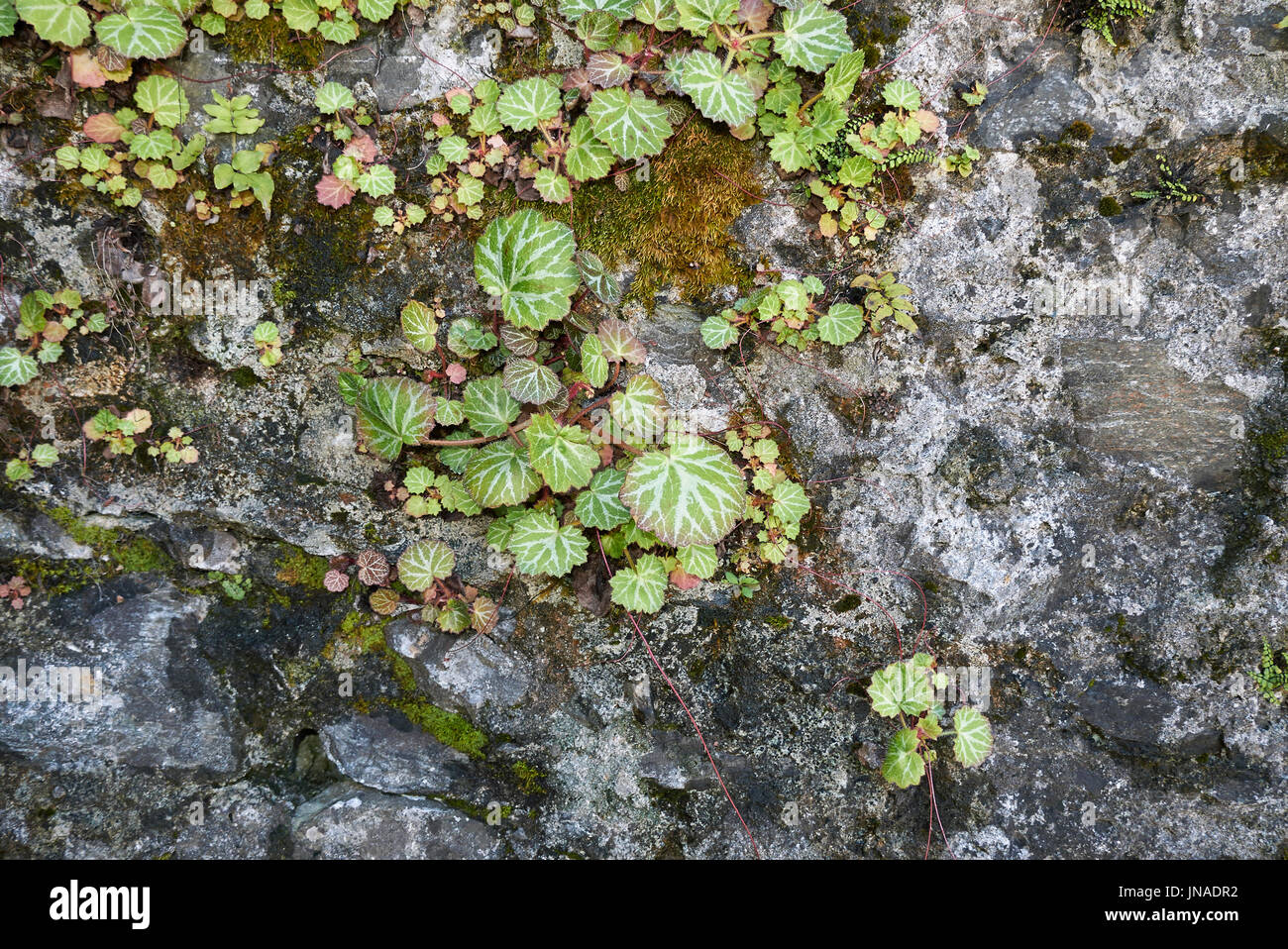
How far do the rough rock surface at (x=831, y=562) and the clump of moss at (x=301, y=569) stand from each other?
0.03 metres

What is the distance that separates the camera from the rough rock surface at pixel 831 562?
2893mm

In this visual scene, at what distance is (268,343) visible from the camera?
3.24 metres

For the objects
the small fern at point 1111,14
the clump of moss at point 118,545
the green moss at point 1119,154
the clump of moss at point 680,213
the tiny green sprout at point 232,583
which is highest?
the small fern at point 1111,14

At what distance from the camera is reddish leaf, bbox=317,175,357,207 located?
3.12 m

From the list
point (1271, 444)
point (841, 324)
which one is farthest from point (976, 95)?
point (1271, 444)

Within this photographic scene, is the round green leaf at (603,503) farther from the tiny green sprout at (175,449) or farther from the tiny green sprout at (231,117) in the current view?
the tiny green sprout at (231,117)

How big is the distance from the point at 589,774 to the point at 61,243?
3517 mm

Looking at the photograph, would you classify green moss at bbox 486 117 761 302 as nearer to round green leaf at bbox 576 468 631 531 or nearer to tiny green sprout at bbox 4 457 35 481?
round green leaf at bbox 576 468 631 531

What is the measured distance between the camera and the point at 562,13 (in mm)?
3059

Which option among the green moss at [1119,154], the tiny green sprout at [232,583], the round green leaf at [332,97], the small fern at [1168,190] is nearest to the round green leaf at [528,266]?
the round green leaf at [332,97]

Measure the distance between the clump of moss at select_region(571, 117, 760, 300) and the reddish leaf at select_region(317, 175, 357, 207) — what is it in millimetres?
1033
